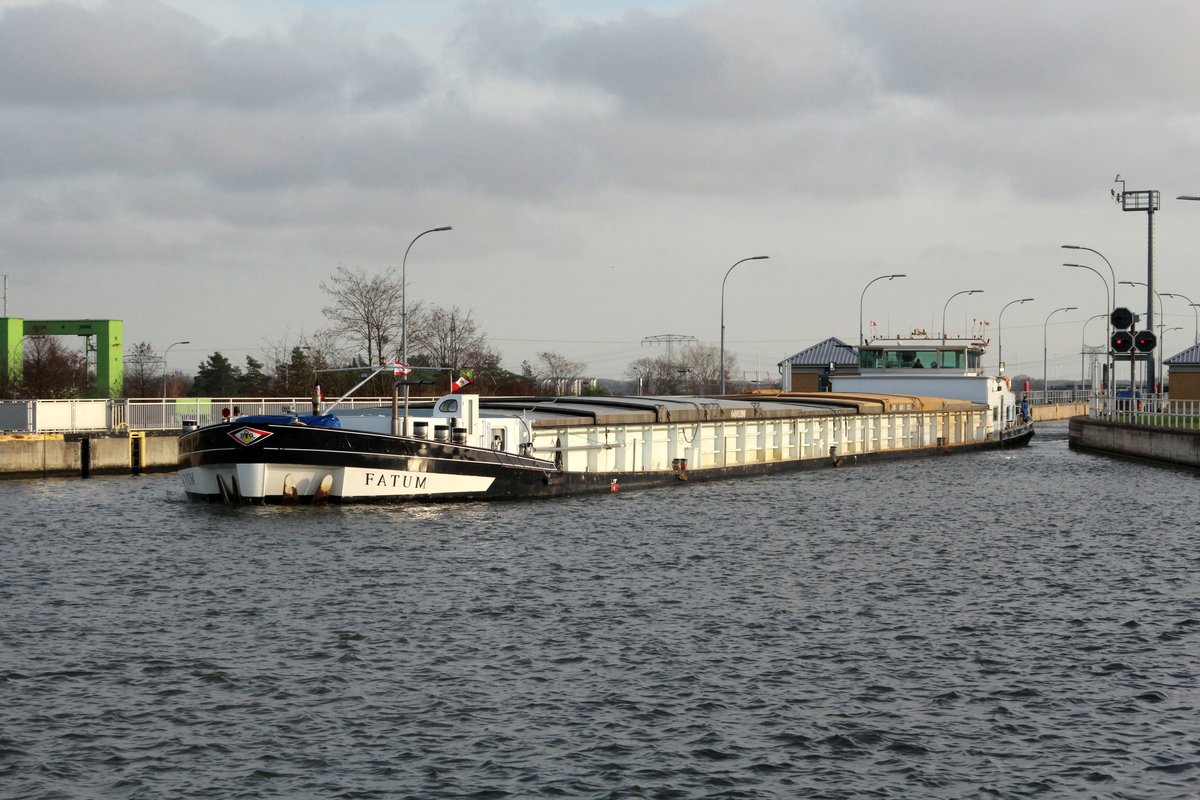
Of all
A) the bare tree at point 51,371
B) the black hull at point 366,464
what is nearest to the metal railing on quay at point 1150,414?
the black hull at point 366,464

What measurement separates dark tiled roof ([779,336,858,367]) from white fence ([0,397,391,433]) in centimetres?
7598

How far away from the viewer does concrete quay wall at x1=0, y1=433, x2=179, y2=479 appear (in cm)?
5088

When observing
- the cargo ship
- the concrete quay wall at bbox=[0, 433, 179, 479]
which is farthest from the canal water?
the concrete quay wall at bbox=[0, 433, 179, 479]

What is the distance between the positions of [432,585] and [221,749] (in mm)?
10852

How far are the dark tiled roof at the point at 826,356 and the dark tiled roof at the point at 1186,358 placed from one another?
2876cm

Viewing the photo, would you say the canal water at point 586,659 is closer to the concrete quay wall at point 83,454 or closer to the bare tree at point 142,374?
the concrete quay wall at point 83,454

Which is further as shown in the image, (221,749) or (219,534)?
(219,534)

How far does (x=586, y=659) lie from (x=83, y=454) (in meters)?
39.2

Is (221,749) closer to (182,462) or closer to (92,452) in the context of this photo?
(182,462)

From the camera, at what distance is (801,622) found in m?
22.1

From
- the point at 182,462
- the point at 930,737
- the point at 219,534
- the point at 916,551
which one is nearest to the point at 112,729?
the point at 930,737

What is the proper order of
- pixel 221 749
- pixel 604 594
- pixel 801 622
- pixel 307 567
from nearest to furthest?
pixel 221 749 < pixel 801 622 < pixel 604 594 < pixel 307 567

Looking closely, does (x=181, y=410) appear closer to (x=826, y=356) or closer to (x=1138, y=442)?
(x=1138, y=442)

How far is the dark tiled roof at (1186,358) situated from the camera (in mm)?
122312
